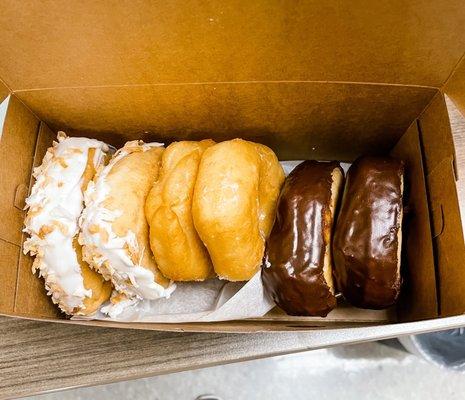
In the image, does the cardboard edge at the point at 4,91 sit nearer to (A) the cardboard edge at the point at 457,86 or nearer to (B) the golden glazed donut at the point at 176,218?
(B) the golden glazed donut at the point at 176,218

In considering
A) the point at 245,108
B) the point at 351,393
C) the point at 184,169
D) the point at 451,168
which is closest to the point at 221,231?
the point at 184,169

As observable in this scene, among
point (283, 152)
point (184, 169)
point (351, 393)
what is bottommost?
point (351, 393)

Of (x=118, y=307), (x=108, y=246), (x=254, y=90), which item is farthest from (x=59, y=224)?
(x=254, y=90)

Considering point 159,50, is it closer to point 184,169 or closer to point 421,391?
point 184,169

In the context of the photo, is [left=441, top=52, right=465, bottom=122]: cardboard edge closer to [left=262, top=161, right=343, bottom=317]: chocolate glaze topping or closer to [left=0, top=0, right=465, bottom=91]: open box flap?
[left=0, top=0, right=465, bottom=91]: open box flap

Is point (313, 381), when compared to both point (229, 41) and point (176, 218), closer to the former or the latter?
point (176, 218)

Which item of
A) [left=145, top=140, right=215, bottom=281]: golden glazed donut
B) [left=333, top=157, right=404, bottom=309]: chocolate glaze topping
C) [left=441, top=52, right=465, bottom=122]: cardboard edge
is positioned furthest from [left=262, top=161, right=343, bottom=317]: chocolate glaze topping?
[left=441, top=52, right=465, bottom=122]: cardboard edge
